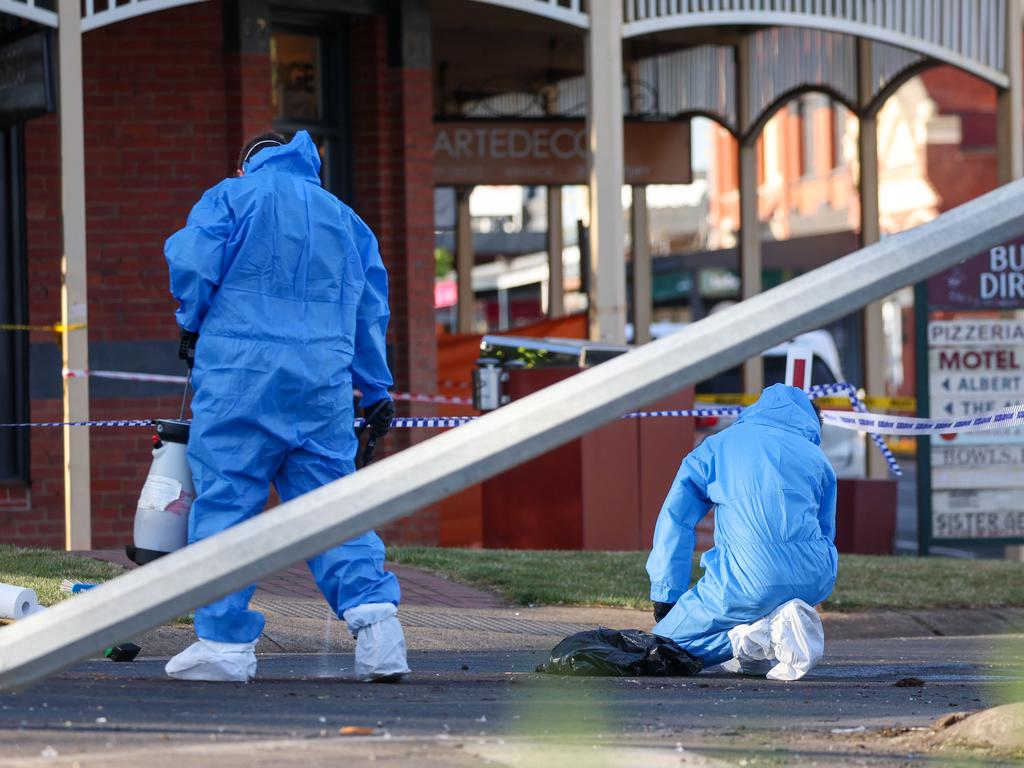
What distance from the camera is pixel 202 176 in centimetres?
1205

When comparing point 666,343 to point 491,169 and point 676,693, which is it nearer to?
point 676,693

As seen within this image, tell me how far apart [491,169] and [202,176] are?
4.38m

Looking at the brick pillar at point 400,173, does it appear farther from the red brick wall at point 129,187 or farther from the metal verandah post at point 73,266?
the metal verandah post at point 73,266

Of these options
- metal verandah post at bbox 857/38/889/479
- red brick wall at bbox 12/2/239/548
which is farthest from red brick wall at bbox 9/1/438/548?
metal verandah post at bbox 857/38/889/479

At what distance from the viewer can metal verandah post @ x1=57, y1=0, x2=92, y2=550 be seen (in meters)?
9.95

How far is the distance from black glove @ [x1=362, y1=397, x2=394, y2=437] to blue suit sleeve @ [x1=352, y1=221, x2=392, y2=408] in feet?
0.07

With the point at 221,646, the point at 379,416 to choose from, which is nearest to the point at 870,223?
the point at 379,416

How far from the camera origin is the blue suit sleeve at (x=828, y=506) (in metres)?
7.00

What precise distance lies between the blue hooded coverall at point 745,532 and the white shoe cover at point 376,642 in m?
1.28

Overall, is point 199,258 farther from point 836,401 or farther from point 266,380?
point 836,401

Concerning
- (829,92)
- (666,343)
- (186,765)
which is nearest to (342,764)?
(186,765)

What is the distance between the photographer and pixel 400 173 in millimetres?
12781

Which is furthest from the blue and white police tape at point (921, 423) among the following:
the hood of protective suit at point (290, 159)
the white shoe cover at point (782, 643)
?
the hood of protective suit at point (290, 159)

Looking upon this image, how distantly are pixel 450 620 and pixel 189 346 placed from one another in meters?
2.55
